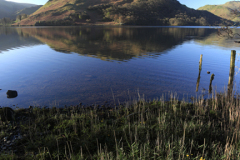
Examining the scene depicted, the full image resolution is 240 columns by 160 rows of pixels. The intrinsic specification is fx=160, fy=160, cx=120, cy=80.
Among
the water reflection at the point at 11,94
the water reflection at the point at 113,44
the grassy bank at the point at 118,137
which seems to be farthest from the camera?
the water reflection at the point at 113,44

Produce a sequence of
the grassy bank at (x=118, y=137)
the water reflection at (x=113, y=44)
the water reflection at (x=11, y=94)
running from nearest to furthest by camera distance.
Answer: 1. the grassy bank at (x=118, y=137)
2. the water reflection at (x=11, y=94)
3. the water reflection at (x=113, y=44)

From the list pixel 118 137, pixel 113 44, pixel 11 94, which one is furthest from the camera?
pixel 113 44

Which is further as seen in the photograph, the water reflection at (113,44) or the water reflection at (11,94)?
the water reflection at (113,44)

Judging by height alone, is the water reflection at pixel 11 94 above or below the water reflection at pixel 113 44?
below

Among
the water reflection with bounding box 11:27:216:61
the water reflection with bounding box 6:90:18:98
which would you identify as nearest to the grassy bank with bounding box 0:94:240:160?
the water reflection with bounding box 6:90:18:98

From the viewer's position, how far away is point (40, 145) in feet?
20.4

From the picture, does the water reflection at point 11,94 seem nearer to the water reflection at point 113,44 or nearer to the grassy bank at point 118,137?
the grassy bank at point 118,137

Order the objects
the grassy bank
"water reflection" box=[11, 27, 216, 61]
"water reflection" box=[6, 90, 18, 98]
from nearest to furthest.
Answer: the grassy bank, "water reflection" box=[6, 90, 18, 98], "water reflection" box=[11, 27, 216, 61]

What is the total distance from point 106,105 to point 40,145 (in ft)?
16.8

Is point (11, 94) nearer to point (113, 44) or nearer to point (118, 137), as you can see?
point (118, 137)

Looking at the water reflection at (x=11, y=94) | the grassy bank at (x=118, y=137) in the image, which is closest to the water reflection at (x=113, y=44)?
the water reflection at (x=11, y=94)

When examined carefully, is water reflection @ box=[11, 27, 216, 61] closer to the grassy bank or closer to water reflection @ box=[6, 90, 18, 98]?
water reflection @ box=[6, 90, 18, 98]

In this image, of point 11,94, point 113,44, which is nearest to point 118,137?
point 11,94

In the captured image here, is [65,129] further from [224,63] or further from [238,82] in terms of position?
[224,63]
